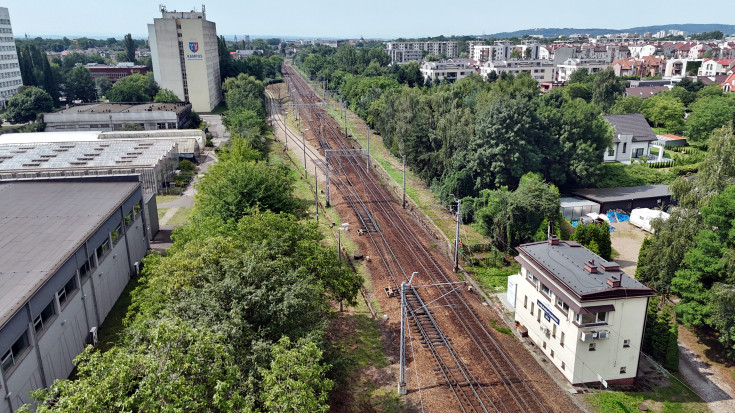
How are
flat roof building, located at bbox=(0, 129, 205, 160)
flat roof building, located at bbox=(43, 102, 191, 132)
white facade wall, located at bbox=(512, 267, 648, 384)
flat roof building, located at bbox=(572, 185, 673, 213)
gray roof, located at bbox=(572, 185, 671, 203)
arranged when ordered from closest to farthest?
1. white facade wall, located at bbox=(512, 267, 648, 384)
2. flat roof building, located at bbox=(572, 185, 673, 213)
3. gray roof, located at bbox=(572, 185, 671, 203)
4. flat roof building, located at bbox=(0, 129, 205, 160)
5. flat roof building, located at bbox=(43, 102, 191, 132)

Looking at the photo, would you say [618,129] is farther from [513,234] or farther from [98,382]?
[98,382]

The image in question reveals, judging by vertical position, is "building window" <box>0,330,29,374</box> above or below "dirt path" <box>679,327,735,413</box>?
above

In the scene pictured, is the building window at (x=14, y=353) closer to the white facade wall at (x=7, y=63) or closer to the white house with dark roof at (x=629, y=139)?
the white house with dark roof at (x=629, y=139)

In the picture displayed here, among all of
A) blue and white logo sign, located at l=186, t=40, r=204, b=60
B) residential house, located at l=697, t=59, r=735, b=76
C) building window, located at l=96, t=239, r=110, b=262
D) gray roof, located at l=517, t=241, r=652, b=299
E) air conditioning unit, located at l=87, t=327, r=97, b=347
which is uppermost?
blue and white logo sign, located at l=186, t=40, r=204, b=60

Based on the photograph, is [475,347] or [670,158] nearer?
[475,347]

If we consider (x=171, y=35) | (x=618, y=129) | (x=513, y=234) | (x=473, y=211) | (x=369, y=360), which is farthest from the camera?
(x=171, y=35)

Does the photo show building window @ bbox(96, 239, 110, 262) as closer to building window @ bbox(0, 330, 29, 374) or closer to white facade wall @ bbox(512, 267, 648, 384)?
building window @ bbox(0, 330, 29, 374)

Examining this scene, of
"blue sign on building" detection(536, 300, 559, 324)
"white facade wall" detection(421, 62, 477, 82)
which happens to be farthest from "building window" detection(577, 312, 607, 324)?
"white facade wall" detection(421, 62, 477, 82)

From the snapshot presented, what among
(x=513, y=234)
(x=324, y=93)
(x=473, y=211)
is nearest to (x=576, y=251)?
(x=513, y=234)
